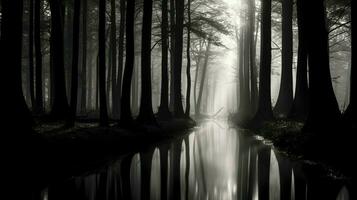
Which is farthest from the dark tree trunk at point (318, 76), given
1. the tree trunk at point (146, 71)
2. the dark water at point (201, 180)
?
the tree trunk at point (146, 71)

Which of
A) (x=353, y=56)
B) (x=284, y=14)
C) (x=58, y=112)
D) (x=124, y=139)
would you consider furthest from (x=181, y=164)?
(x=284, y=14)

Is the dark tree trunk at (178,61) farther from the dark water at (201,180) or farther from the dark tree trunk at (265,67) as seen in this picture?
the dark water at (201,180)

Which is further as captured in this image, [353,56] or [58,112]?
[58,112]

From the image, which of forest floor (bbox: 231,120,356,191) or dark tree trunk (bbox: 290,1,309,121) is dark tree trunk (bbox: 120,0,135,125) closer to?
forest floor (bbox: 231,120,356,191)

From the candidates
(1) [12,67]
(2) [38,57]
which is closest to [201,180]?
(1) [12,67]

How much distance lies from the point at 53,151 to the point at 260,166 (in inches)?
208

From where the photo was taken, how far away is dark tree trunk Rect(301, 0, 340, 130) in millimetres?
12344

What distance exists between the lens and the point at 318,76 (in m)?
12.9

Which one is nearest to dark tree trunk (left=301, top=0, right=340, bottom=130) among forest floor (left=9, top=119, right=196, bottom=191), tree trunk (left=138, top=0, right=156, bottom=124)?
forest floor (left=9, top=119, right=196, bottom=191)

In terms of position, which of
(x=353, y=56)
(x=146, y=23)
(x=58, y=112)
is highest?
(x=146, y=23)

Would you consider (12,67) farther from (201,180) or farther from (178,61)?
(178,61)

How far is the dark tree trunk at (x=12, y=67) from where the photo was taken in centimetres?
1044

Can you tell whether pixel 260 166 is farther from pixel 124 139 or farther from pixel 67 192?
pixel 124 139

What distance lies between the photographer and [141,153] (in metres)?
13.2
